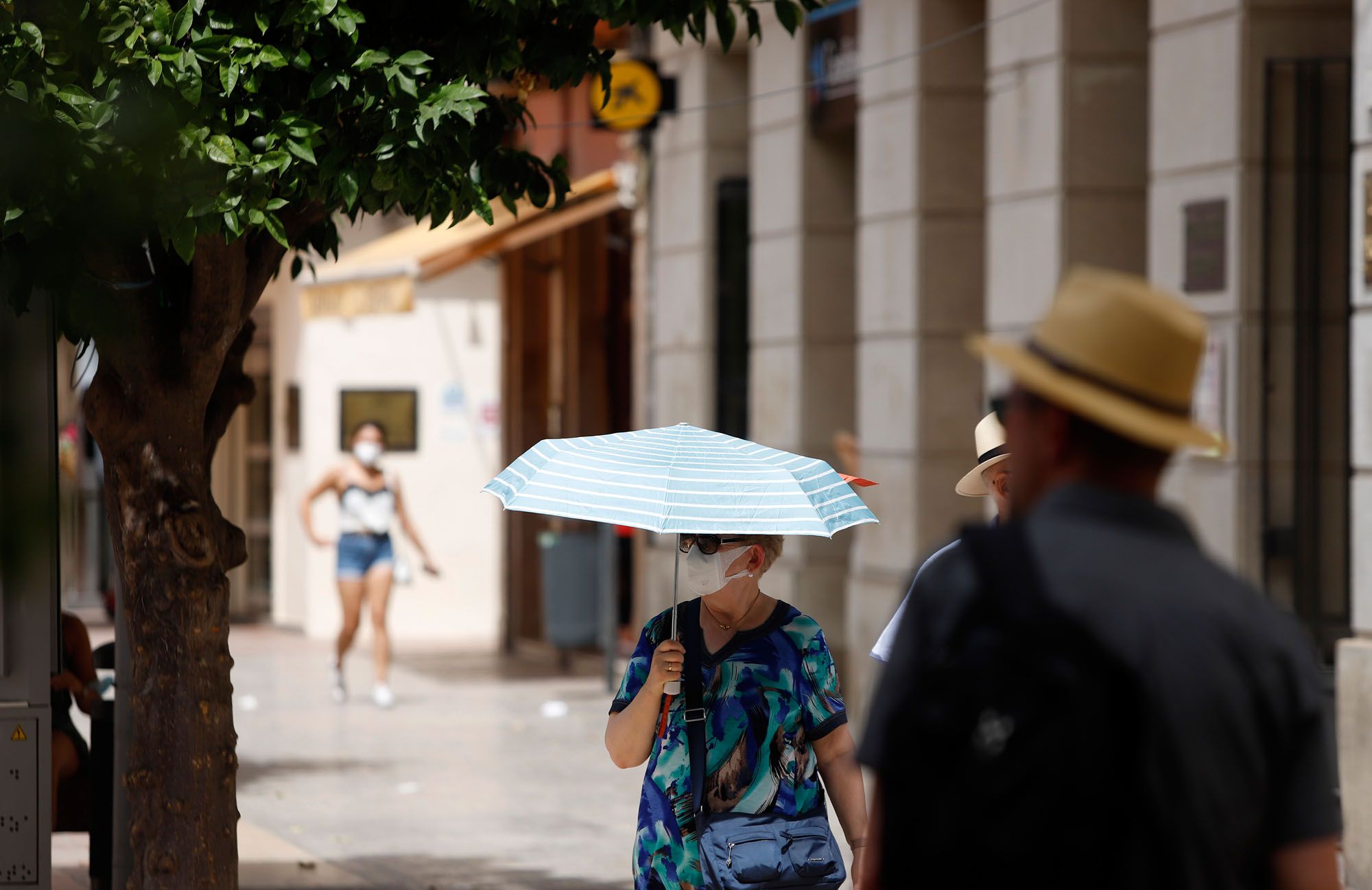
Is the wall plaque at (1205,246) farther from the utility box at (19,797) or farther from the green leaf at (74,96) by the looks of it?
the green leaf at (74,96)

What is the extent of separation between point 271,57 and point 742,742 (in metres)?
2.13

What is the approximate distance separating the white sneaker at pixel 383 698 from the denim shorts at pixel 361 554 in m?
0.80

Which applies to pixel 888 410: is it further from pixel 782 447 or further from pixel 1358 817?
pixel 1358 817

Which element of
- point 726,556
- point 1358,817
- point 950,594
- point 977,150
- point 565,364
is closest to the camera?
point 950,594

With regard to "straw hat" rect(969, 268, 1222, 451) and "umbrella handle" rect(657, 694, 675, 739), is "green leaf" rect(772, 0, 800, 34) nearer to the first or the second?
"umbrella handle" rect(657, 694, 675, 739)

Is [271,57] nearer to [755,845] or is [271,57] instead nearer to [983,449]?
[983,449]

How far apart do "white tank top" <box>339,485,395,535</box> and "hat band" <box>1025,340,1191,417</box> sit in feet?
39.6

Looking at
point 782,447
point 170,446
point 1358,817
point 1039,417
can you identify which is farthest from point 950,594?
point 782,447

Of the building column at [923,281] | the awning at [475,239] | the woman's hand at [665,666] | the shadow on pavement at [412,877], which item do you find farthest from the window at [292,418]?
the woman's hand at [665,666]

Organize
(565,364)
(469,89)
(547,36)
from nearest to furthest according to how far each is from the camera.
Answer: (469,89), (547,36), (565,364)

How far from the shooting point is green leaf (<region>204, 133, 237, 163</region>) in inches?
191

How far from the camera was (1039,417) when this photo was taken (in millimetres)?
2463

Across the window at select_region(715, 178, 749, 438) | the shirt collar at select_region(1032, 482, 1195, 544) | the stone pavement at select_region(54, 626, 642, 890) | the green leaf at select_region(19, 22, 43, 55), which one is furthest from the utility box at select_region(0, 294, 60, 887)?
the window at select_region(715, 178, 749, 438)

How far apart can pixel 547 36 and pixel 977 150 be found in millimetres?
7061
